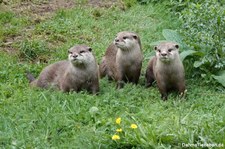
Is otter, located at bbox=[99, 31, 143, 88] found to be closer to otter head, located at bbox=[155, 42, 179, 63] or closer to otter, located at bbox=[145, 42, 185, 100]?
otter, located at bbox=[145, 42, 185, 100]

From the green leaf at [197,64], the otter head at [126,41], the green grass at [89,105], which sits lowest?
the green grass at [89,105]

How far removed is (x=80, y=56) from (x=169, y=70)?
1.10 m

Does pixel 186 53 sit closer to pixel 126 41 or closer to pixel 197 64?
pixel 197 64

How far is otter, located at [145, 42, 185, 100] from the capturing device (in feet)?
20.6

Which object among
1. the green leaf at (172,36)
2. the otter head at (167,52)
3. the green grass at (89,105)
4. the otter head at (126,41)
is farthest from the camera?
the green leaf at (172,36)

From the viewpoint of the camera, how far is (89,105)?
5805 mm

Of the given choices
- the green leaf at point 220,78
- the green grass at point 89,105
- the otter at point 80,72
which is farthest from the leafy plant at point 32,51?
the green leaf at point 220,78

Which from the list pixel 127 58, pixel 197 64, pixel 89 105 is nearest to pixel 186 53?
pixel 197 64

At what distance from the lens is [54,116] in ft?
17.7

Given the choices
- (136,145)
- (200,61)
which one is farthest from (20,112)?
(200,61)

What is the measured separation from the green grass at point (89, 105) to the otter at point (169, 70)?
0.13m

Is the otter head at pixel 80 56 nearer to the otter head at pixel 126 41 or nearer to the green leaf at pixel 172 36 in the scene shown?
the otter head at pixel 126 41

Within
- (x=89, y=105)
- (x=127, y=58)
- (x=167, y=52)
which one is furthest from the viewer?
(x=127, y=58)

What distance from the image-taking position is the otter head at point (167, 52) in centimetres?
623
